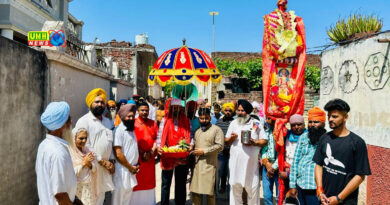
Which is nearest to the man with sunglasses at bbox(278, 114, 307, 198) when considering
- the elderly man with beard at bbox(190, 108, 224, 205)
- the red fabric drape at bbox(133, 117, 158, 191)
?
the elderly man with beard at bbox(190, 108, 224, 205)

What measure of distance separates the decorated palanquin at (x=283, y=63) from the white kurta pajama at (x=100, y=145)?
250 centimetres

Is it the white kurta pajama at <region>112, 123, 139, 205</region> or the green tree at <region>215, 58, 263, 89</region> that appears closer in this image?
Answer: the white kurta pajama at <region>112, 123, 139, 205</region>

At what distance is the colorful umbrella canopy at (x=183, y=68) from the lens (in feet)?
16.5

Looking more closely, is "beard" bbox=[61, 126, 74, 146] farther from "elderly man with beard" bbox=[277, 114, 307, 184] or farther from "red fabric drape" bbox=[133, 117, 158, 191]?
"elderly man with beard" bbox=[277, 114, 307, 184]

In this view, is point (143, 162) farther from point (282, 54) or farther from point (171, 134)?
point (282, 54)

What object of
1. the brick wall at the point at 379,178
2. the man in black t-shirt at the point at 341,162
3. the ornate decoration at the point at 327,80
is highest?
the ornate decoration at the point at 327,80

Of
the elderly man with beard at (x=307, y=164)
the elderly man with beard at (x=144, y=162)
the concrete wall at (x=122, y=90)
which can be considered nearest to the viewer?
the elderly man with beard at (x=307, y=164)

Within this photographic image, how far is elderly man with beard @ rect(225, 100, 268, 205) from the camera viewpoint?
4590 millimetres

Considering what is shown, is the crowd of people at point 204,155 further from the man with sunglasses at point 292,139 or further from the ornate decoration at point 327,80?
the ornate decoration at point 327,80

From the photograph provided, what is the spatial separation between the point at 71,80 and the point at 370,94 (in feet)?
20.1

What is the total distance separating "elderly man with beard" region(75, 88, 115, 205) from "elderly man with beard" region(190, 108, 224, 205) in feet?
4.08

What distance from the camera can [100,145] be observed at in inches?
161

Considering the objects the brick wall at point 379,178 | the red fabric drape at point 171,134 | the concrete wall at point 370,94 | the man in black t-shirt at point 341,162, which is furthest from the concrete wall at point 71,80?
the brick wall at point 379,178

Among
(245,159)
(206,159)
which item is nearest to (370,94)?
(245,159)
